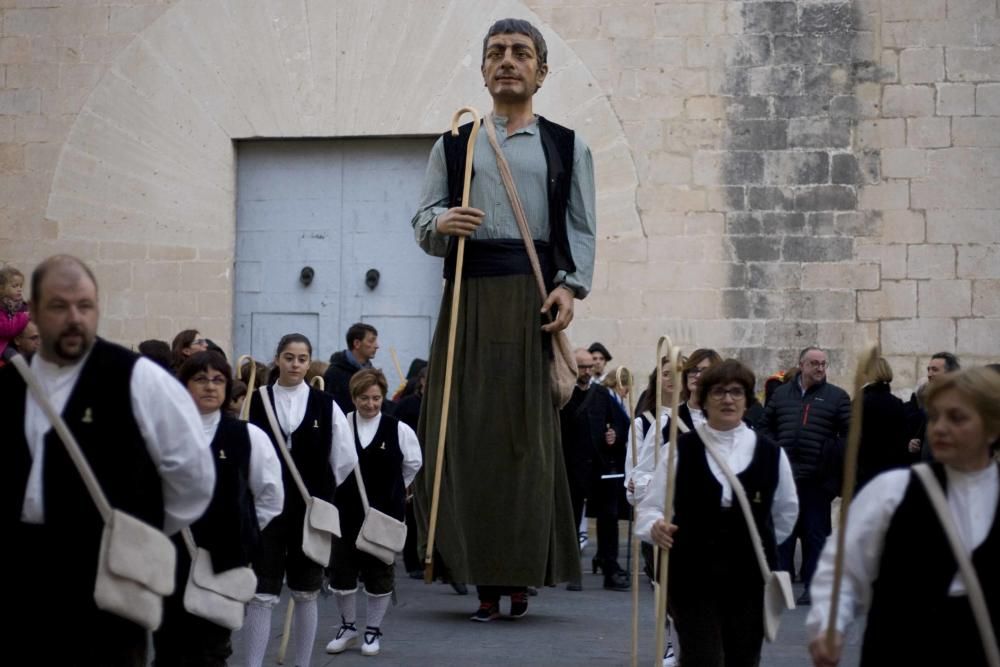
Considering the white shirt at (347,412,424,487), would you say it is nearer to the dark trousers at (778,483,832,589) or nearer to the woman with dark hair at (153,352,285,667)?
the woman with dark hair at (153,352,285,667)

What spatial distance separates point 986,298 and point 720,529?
349 inches

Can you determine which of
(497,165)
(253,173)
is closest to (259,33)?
(253,173)

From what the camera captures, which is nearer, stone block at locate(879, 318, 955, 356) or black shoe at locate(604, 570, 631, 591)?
black shoe at locate(604, 570, 631, 591)

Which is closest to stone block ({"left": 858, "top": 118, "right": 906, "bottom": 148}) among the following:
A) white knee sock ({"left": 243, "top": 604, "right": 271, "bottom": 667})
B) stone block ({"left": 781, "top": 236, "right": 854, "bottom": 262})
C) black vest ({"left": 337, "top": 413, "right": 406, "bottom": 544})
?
stone block ({"left": 781, "top": 236, "right": 854, "bottom": 262})

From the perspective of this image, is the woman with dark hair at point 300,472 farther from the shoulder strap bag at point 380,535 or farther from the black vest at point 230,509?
the black vest at point 230,509

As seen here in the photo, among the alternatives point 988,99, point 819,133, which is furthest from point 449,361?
point 988,99

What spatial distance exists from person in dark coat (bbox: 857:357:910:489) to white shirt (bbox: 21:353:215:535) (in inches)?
289

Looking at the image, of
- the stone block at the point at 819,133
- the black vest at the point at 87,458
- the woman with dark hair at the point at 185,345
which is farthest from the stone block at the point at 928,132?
the black vest at the point at 87,458

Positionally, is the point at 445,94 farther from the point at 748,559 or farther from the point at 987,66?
the point at 748,559

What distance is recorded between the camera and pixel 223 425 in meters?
6.67

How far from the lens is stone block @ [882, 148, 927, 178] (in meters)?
14.3

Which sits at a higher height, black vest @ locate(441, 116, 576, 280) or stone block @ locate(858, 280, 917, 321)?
black vest @ locate(441, 116, 576, 280)

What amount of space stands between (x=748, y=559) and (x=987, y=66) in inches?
368

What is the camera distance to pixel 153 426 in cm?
451
